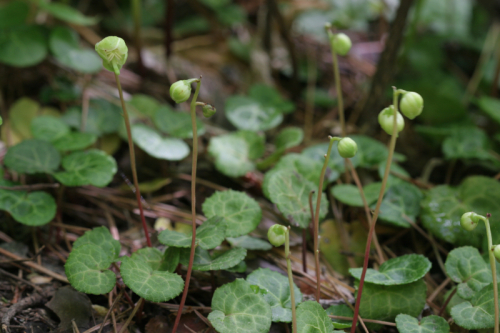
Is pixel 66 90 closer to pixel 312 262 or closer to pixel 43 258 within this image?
pixel 43 258

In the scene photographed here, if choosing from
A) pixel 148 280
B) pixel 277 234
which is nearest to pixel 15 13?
pixel 148 280

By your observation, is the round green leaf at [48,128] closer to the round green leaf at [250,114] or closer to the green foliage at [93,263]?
the green foliage at [93,263]

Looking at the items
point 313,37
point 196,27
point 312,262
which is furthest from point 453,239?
point 196,27

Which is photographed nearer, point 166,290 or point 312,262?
point 166,290

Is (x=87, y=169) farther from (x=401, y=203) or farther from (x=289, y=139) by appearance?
(x=401, y=203)

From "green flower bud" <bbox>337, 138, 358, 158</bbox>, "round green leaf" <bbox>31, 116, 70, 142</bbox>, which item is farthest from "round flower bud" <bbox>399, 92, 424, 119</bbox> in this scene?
"round green leaf" <bbox>31, 116, 70, 142</bbox>

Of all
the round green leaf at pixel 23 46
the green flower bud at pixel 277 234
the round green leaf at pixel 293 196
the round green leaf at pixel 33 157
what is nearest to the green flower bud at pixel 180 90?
the green flower bud at pixel 277 234

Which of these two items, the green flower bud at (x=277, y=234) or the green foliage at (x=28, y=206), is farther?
the green foliage at (x=28, y=206)
